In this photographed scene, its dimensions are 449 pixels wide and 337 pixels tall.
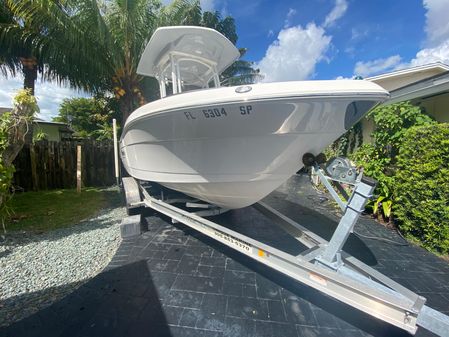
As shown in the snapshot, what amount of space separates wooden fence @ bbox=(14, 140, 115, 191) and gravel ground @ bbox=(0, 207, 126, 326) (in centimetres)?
433

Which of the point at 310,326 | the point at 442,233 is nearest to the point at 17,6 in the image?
the point at 310,326

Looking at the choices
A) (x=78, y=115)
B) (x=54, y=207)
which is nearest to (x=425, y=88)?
(x=54, y=207)

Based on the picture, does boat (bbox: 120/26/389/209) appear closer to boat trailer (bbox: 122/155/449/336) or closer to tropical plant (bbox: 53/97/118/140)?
boat trailer (bbox: 122/155/449/336)

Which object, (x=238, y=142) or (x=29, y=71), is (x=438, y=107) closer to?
(x=238, y=142)

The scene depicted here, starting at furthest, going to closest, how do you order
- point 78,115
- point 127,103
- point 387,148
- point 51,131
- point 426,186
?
point 78,115 < point 51,131 < point 127,103 < point 387,148 < point 426,186

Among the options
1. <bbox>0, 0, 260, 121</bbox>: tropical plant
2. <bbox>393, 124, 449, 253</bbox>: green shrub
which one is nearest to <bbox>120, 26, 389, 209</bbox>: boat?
<bbox>393, 124, 449, 253</bbox>: green shrub

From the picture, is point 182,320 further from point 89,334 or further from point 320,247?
point 320,247

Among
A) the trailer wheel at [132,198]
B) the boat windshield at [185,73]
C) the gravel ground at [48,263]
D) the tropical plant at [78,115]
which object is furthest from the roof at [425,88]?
the tropical plant at [78,115]

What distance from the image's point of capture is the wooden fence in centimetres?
682

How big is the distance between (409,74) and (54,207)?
38.7ft

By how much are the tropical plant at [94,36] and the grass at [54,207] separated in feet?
13.8

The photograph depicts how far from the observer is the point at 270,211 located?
3043 millimetres

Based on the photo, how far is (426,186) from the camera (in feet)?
10.3

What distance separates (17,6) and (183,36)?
6.44m
